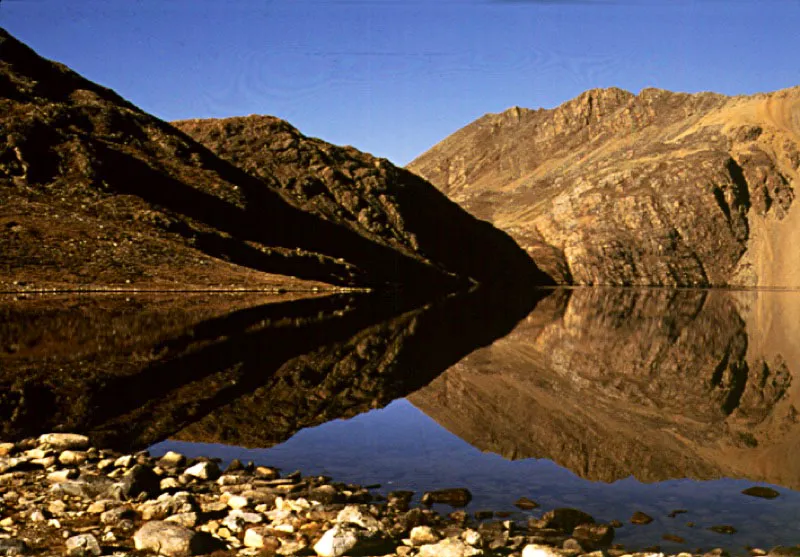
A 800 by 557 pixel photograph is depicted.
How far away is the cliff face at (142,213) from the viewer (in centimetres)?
7694

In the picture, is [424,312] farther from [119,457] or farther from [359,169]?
[359,169]

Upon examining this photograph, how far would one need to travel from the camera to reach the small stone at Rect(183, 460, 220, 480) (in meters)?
12.2

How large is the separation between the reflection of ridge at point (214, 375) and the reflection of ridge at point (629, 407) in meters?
2.90

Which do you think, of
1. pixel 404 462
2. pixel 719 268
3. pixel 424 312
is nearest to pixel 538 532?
pixel 404 462

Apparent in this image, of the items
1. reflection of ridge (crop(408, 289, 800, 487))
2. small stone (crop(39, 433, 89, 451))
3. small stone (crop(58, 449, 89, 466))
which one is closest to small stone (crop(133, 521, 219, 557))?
small stone (crop(58, 449, 89, 466))

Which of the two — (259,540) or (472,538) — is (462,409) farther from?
(259,540)

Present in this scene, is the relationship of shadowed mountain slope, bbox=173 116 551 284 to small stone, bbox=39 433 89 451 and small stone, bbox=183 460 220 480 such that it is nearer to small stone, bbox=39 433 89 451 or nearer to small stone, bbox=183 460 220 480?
small stone, bbox=39 433 89 451

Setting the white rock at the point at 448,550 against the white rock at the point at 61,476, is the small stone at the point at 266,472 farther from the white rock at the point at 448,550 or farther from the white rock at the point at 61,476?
the white rock at the point at 448,550

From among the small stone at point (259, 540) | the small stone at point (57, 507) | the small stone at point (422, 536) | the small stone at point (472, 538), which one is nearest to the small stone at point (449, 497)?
the small stone at point (422, 536)

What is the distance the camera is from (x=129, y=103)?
127m

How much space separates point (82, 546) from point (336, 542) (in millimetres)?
3312

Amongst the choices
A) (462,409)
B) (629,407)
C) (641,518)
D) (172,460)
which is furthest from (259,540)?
(629,407)

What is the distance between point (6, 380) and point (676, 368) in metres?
25.6

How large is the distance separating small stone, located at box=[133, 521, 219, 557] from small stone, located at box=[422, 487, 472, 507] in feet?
12.9
